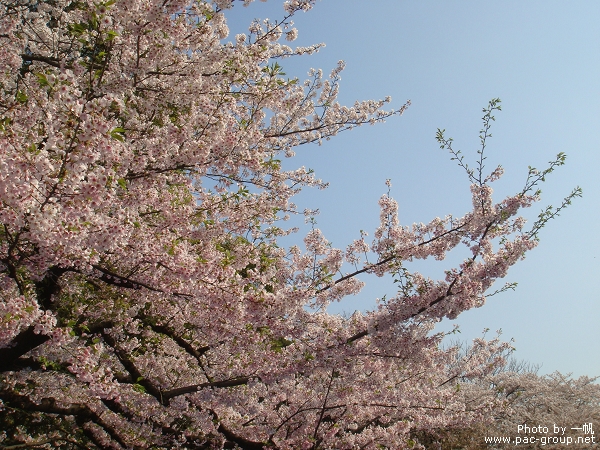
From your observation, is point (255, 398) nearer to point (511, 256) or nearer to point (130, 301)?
point (130, 301)

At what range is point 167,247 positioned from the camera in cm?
502

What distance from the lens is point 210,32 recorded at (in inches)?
236

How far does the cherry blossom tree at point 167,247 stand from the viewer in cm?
380

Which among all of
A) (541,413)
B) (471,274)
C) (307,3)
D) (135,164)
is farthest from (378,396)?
(541,413)

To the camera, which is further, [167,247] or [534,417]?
[534,417]

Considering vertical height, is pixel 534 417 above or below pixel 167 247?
below

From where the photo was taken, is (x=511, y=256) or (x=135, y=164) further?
(x=511, y=256)

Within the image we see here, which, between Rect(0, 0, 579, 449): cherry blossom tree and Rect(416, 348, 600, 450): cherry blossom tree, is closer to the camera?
Rect(0, 0, 579, 449): cherry blossom tree

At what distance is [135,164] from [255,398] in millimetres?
5225

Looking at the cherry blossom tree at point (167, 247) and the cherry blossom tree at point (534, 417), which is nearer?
the cherry blossom tree at point (167, 247)

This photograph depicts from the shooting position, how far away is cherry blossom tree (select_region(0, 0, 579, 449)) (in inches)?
150

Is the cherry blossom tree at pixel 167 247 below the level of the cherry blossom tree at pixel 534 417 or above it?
above

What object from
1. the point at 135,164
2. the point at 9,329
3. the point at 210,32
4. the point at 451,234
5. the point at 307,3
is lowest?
the point at 9,329

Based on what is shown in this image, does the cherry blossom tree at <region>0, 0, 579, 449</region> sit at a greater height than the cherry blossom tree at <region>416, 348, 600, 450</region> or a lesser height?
greater
